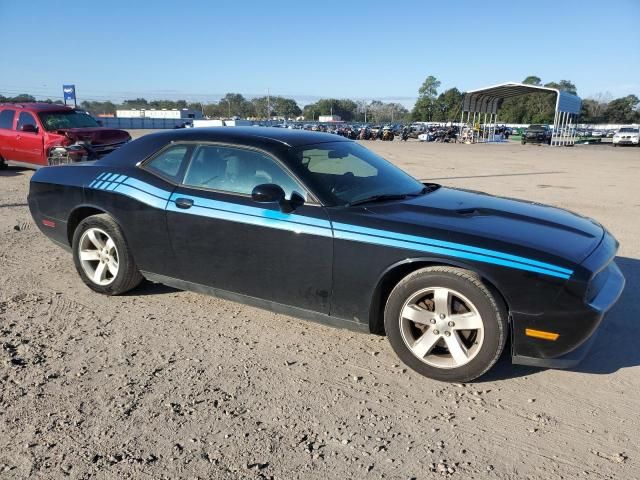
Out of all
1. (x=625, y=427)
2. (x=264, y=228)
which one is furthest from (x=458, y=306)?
(x=264, y=228)

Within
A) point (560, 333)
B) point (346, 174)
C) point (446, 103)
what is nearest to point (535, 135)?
point (346, 174)

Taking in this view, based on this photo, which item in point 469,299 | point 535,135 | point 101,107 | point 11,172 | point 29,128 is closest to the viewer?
point 469,299

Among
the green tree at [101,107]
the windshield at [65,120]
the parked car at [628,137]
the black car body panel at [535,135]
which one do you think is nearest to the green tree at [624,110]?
the parked car at [628,137]

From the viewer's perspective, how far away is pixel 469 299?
120 inches

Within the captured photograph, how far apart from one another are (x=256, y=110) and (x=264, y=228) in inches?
5844

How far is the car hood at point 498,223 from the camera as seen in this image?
121 inches

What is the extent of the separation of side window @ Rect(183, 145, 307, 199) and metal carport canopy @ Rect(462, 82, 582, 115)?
39.1 m

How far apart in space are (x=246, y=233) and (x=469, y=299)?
1.61 metres

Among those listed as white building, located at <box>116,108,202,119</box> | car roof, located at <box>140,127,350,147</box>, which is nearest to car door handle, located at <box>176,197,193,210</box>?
car roof, located at <box>140,127,350,147</box>

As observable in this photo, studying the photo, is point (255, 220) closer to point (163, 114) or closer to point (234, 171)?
point (234, 171)

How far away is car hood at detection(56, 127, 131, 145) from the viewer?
35.4ft

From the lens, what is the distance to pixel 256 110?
146 metres

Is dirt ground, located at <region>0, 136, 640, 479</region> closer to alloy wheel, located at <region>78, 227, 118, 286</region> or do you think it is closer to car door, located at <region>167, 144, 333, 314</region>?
alloy wheel, located at <region>78, 227, 118, 286</region>

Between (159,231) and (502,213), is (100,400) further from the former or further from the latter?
(502,213)
